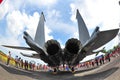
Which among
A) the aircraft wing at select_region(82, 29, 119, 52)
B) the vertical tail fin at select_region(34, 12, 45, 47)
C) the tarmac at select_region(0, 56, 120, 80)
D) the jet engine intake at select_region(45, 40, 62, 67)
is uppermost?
the vertical tail fin at select_region(34, 12, 45, 47)

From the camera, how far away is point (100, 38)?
28.8m

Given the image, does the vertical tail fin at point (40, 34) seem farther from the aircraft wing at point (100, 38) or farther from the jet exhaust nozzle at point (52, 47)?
the aircraft wing at point (100, 38)

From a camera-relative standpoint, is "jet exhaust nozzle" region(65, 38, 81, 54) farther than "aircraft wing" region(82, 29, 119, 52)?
Yes

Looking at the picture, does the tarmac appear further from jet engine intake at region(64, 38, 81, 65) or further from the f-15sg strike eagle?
jet engine intake at region(64, 38, 81, 65)

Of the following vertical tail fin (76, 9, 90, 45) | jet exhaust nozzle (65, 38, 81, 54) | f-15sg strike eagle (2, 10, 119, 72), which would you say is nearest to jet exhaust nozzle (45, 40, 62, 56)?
f-15sg strike eagle (2, 10, 119, 72)

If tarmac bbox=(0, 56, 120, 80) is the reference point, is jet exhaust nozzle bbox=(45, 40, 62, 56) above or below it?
above

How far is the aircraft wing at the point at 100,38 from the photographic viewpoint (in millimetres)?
27952

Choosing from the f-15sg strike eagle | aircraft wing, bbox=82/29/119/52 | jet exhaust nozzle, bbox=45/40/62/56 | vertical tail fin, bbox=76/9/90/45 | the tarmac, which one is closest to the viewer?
the tarmac

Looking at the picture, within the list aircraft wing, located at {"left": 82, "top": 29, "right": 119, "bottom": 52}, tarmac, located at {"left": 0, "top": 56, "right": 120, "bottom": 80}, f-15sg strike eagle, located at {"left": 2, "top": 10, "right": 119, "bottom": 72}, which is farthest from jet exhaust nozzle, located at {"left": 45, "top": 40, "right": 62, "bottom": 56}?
aircraft wing, located at {"left": 82, "top": 29, "right": 119, "bottom": 52}

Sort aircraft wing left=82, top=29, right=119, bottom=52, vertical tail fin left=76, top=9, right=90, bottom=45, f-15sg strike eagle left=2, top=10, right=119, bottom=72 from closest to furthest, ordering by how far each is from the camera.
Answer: aircraft wing left=82, top=29, right=119, bottom=52 → f-15sg strike eagle left=2, top=10, right=119, bottom=72 → vertical tail fin left=76, top=9, right=90, bottom=45

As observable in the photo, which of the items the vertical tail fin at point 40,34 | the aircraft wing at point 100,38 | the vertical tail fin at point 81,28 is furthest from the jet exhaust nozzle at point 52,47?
the vertical tail fin at point 81,28

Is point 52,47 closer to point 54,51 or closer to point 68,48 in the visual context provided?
point 54,51

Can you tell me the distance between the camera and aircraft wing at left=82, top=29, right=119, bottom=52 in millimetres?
27952

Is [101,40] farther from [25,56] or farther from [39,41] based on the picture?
[25,56]
